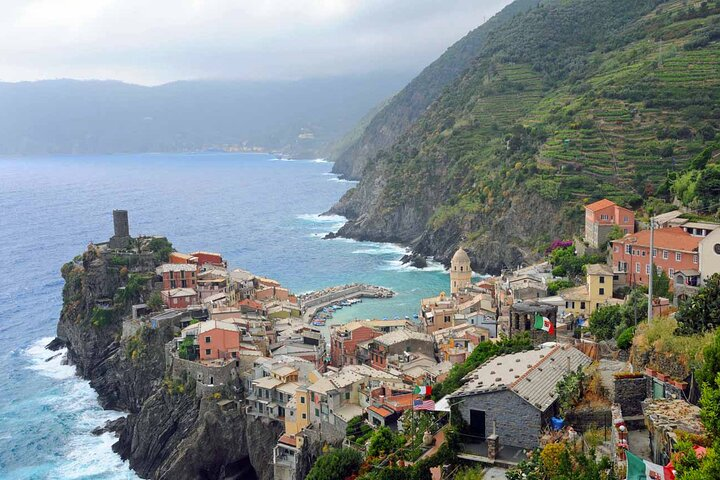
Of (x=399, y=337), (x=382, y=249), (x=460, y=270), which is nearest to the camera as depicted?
(x=399, y=337)

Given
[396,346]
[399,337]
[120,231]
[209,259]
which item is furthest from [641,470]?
[209,259]

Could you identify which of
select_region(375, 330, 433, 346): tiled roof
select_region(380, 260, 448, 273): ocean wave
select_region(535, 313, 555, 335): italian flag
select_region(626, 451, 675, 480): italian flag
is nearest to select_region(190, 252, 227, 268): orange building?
select_region(375, 330, 433, 346): tiled roof

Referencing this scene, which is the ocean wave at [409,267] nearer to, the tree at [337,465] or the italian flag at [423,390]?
the italian flag at [423,390]

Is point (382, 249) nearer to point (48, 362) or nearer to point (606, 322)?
point (48, 362)

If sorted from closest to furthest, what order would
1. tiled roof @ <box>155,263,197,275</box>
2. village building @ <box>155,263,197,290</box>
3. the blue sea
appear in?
1. the blue sea
2. village building @ <box>155,263,197,290</box>
3. tiled roof @ <box>155,263,197,275</box>

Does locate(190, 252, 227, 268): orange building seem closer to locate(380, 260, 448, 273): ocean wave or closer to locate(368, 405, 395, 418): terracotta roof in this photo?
locate(380, 260, 448, 273): ocean wave

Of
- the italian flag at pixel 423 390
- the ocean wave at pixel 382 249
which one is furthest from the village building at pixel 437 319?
the ocean wave at pixel 382 249

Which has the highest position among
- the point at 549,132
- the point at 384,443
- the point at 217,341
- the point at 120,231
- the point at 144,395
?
the point at 549,132
